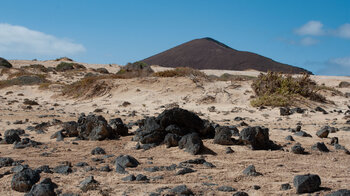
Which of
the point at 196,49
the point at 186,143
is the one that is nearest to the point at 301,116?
the point at 186,143

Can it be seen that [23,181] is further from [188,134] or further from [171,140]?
[188,134]

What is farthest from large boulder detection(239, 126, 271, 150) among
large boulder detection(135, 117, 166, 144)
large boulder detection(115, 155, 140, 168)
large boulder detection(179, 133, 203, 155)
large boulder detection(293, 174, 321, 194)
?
large boulder detection(293, 174, 321, 194)

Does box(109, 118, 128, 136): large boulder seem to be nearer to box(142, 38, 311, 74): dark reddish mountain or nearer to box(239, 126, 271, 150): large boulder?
box(239, 126, 271, 150): large boulder

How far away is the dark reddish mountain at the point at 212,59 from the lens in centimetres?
4019

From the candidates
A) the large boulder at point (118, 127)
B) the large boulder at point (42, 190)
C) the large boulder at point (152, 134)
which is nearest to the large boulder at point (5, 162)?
the large boulder at point (42, 190)

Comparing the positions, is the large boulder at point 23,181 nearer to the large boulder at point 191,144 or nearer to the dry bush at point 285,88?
the large boulder at point 191,144

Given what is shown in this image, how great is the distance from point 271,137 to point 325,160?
164cm

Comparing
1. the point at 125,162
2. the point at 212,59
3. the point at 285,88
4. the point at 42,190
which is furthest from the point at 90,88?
the point at 212,59

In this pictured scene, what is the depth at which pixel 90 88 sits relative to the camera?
16844 mm

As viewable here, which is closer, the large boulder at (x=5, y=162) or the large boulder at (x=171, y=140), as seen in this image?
the large boulder at (x=5, y=162)

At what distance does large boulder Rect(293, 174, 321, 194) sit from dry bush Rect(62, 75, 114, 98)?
13830 millimetres

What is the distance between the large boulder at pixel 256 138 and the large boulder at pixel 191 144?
0.72 m

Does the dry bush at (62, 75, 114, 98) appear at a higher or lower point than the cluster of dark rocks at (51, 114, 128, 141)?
higher

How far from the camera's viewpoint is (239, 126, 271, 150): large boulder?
17.2ft
